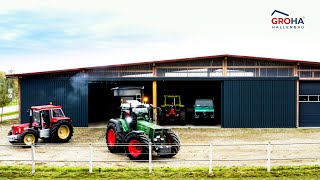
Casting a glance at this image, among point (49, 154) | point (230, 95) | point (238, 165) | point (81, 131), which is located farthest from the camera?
point (230, 95)

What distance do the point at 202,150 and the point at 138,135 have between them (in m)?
3.91

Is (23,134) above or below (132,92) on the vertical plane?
below

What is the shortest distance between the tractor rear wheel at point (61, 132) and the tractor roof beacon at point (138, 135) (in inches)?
126

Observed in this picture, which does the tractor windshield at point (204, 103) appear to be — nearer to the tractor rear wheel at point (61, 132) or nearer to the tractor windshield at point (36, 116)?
the tractor rear wheel at point (61, 132)

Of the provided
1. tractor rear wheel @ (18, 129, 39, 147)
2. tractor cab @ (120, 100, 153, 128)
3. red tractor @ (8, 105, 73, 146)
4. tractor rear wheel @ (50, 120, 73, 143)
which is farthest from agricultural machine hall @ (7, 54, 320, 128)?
tractor cab @ (120, 100, 153, 128)

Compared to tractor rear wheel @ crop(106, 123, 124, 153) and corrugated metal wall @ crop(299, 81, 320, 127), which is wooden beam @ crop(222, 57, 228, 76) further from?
tractor rear wheel @ crop(106, 123, 124, 153)

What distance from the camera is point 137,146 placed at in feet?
53.1

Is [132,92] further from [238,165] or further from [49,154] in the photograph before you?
[238,165]

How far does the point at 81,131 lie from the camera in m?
27.2

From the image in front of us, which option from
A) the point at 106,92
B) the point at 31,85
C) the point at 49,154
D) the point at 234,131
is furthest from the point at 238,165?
the point at 106,92

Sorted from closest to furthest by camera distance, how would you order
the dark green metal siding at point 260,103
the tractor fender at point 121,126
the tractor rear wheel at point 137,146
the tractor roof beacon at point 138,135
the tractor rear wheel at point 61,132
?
1. the tractor rear wheel at point 137,146
2. the tractor roof beacon at point 138,135
3. the tractor fender at point 121,126
4. the tractor rear wheel at point 61,132
5. the dark green metal siding at point 260,103

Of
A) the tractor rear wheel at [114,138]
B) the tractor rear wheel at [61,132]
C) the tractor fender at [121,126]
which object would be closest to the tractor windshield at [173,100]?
the tractor rear wheel at [61,132]

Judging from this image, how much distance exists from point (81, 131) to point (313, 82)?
53.4ft

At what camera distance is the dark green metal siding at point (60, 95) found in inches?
1168
